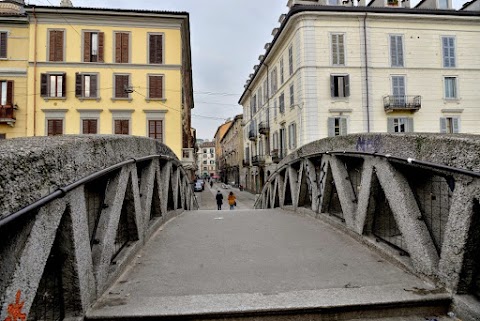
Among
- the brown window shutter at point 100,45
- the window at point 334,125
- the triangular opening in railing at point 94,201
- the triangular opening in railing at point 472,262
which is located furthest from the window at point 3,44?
the triangular opening in railing at point 472,262

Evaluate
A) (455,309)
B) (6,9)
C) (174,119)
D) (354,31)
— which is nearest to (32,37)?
(6,9)

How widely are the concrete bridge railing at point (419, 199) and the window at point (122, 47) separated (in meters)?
21.0

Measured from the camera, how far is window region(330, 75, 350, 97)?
21.0 metres

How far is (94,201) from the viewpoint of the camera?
3033mm

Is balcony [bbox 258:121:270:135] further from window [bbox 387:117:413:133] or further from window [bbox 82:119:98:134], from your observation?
window [bbox 82:119:98:134]

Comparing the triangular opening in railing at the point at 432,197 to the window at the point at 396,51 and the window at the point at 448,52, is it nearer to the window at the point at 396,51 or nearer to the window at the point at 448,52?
the window at the point at 396,51

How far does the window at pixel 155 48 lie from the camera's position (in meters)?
22.3

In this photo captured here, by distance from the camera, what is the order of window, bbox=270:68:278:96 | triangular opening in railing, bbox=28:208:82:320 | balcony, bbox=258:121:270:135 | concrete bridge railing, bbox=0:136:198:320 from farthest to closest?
balcony, bbox=258:121:270:135, window, bbox=270:68:278:96, triangular opening in railing, bbox=28:208:82:320, concrete bridge railing, bbox=0:136:198:320

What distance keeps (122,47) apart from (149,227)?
2117 cm

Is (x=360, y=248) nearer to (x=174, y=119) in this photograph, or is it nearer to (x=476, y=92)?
(x=174, y=119)

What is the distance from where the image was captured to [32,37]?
21484 mm

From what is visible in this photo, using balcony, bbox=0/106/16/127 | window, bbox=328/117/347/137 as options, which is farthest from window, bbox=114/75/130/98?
window, bbox=328/117/347/137

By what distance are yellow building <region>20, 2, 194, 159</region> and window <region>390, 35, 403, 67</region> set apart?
14981mm

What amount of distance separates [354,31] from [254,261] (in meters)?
21.8
